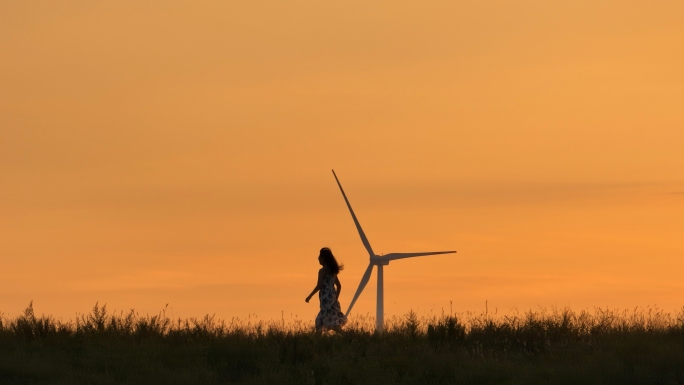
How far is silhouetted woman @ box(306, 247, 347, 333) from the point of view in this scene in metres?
22.7

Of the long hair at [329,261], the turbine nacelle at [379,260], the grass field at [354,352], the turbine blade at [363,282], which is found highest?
the turbine nacelle at [379,260]

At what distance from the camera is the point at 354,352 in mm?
19156

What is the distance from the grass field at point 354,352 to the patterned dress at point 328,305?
2.20ft

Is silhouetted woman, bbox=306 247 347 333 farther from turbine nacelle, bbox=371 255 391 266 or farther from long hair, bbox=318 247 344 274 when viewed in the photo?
turbine nacelle, bbox=371 255 391 266

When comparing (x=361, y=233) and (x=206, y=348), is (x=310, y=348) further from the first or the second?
(x=361, y=233)

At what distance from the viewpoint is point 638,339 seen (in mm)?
19859

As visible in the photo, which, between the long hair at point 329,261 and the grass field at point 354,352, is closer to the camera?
the grass field at point 354,352

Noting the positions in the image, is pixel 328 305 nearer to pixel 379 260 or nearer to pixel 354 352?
pixel 354 352

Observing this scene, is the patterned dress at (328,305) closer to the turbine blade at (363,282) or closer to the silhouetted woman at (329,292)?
the silhouetted woman at (329,292)

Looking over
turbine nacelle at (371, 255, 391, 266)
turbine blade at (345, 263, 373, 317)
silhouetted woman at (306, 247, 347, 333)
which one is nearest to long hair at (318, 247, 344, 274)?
silhouetted woman at (306, 247, 347, 333)

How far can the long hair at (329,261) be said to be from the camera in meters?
22.7

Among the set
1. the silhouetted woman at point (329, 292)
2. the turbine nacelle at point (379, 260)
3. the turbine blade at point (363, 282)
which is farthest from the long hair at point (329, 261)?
the turbine nacelle at point (379, 260)

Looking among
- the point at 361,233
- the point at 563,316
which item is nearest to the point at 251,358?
the point at 563,316

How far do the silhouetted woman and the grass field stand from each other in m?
0.68
